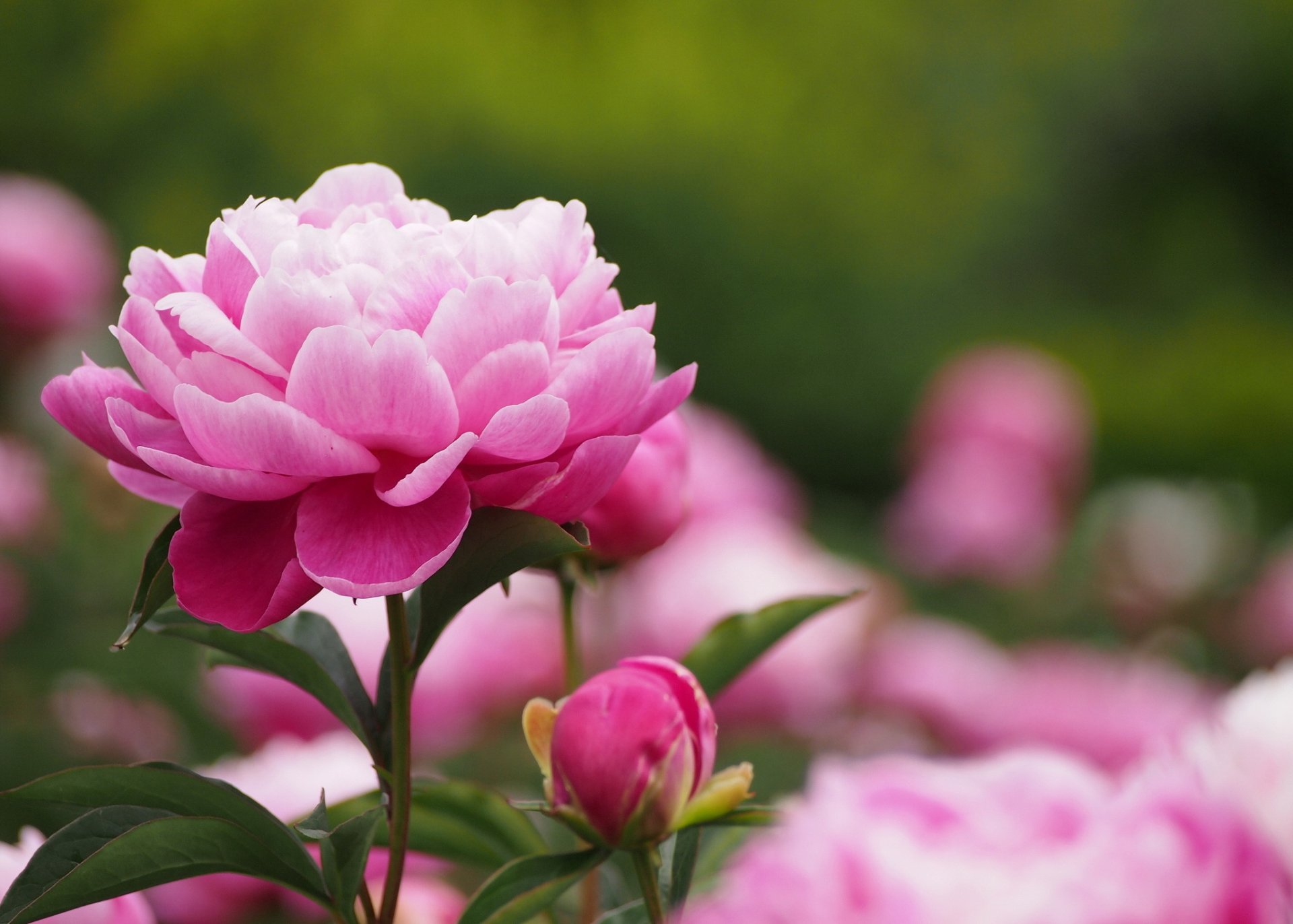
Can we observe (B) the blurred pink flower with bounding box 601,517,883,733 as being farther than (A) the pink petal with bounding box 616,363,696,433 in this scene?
Yes

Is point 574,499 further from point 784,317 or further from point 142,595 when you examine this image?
point 784,317

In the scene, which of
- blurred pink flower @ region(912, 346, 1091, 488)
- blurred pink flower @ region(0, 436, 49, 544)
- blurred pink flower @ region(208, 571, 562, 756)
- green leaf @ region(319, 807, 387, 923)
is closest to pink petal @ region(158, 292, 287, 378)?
green leaf @ region(319, 807, 387, 923)

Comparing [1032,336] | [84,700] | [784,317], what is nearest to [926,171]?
[1032,336]

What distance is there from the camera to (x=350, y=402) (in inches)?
11.4

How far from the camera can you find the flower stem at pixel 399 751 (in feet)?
1.01

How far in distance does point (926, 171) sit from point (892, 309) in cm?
112

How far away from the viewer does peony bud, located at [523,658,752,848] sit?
311mm

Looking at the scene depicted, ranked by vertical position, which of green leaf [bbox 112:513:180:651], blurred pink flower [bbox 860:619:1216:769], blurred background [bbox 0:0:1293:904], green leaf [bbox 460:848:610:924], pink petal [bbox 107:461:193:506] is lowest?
blurred background [bbox 0:0:1293:904]

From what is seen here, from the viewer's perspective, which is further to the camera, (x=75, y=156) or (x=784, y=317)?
(x=784, y=317)

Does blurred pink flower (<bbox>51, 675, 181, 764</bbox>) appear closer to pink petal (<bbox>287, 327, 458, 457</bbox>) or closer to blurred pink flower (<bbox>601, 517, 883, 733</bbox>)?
blurred pink flower (<bbox>601, 517, 883, 733</bbox>)

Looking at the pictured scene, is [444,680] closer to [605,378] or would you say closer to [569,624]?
[569,624]

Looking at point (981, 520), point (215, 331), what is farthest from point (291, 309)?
point (981, 520)

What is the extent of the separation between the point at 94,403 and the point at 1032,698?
0.90 metres

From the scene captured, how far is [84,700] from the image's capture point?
1.11 metres
